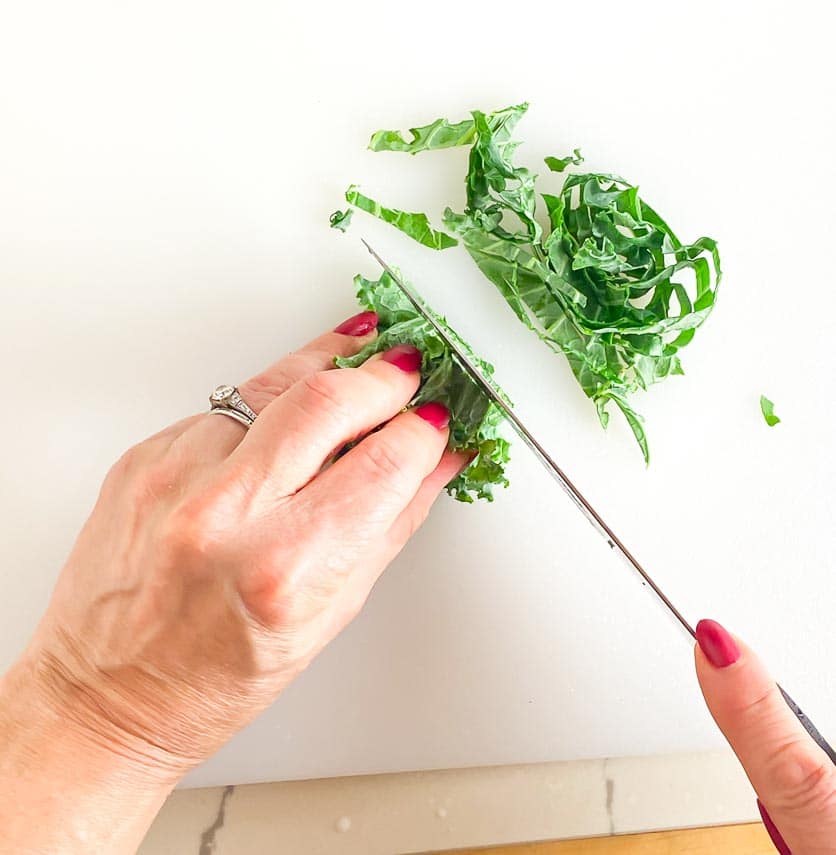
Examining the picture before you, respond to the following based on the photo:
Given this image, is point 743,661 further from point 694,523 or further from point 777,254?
point 777,254

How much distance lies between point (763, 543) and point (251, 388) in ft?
4.00

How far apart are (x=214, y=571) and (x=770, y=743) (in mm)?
894

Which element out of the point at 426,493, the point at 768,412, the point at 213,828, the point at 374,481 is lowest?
the point at 768,412

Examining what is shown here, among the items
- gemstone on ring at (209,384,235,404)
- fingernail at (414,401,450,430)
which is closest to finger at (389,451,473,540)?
fingernail at (414,401,450,430)

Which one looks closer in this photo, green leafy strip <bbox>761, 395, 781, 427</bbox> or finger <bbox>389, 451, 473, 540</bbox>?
finger <bbox>389, 451, 473, 540</bbox>

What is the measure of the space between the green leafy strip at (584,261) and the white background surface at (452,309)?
7 centimetres

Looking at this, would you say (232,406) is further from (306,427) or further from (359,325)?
(359,325)

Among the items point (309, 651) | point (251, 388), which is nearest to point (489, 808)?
point (309, 651)

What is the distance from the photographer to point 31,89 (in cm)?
186

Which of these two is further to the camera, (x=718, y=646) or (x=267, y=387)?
(x=267, y=387)

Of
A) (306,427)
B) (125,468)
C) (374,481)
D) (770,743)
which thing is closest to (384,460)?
(374,481)

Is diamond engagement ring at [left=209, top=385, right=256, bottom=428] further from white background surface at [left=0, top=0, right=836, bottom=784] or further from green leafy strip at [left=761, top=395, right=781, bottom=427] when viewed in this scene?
green leafy strip at [left=761, top=395, right=781, bottom=427]

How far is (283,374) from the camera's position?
165 centimetres

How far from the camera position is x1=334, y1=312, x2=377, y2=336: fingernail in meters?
1.76
